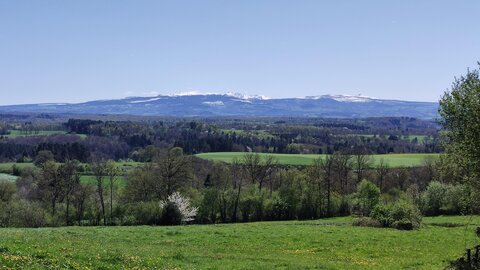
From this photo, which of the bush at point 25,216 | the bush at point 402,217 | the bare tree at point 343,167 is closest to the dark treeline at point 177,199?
the bush at point 25,216

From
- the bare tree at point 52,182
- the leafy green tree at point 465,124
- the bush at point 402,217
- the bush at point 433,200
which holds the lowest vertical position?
the bush at point 433,200

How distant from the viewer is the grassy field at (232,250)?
19234 millimetres

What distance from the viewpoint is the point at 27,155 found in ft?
604

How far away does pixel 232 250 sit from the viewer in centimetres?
3053

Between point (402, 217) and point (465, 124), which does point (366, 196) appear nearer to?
point (402, 217)

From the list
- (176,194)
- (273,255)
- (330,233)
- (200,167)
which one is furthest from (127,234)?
(200,167)

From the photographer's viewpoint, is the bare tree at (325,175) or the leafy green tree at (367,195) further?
the bare tree at (325,175)

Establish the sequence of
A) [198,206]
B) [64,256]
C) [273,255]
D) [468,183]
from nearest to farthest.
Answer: [64,256]
[468,183]
[273,255]
[198,206]

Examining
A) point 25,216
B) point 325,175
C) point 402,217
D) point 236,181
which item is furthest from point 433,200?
point 25,216

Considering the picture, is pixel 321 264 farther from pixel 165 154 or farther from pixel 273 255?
pixel 165 154

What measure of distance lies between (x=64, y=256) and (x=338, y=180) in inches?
3349

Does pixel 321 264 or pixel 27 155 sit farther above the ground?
pixel 321 264

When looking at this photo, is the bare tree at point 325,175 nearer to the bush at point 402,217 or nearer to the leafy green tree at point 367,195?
the leafy green tree at point 367,195

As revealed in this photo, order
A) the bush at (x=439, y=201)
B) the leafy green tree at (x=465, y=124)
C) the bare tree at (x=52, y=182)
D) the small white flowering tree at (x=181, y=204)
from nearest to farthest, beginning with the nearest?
the leafy green tree at (x=465, y=124) → the small white flowering tree at (x=181, y=204) → the bush at (x=439, y=201) → the bare tree at (x=52, y=182)
